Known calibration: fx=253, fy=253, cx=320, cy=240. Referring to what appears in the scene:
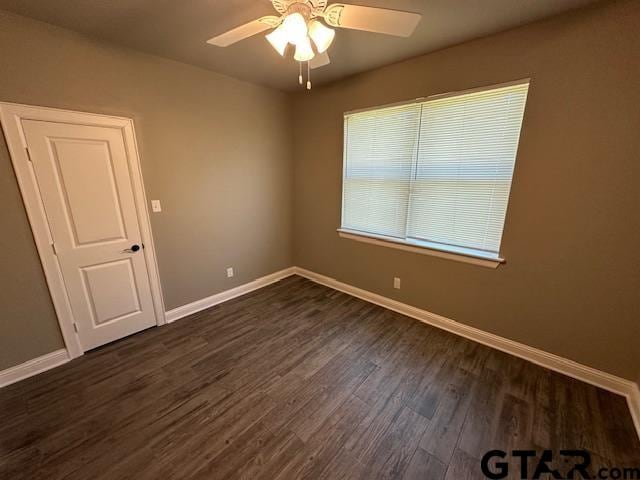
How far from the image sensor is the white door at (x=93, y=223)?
6.55ft

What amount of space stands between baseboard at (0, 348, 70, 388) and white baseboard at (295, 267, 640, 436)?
3006mm

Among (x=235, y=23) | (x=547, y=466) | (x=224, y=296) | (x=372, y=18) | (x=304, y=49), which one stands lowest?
(x=547, y=466)

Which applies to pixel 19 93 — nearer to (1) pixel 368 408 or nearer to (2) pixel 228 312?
(2) pixel 228 312

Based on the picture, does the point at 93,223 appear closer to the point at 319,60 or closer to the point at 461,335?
the point at 319,60

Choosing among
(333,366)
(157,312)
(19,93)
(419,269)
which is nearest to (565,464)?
(333,366)

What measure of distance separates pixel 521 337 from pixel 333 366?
66.0 inches

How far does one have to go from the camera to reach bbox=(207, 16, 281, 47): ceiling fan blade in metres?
1.42

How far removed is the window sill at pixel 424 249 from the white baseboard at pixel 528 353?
66 cm

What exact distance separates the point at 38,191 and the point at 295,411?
2536mm

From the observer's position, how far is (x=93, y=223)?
222 centimetres

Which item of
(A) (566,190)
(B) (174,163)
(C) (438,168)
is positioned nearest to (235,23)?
(B) (174,163)

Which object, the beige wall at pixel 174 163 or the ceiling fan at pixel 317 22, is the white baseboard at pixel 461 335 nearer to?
the beige wall at pixel 174 163

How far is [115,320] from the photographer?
2.45m

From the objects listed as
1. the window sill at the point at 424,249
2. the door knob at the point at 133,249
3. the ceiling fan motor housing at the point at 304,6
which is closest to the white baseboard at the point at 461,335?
the window sill at the point at 424,249
